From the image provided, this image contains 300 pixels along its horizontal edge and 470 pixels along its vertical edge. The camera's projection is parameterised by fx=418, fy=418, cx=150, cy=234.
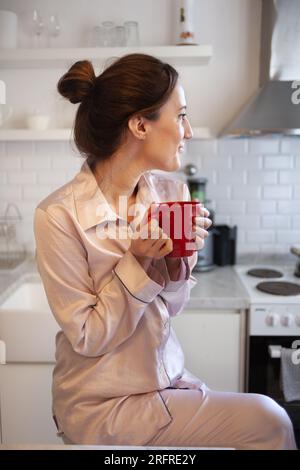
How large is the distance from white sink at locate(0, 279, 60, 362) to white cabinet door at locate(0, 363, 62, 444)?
2cm

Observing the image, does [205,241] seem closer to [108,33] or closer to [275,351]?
[275,351]

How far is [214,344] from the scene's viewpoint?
92cm

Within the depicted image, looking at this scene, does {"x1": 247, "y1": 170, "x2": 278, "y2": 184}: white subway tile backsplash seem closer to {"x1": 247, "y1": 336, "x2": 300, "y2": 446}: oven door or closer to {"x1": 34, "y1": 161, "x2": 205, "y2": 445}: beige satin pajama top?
{"x1": 247, "y1": 336, "x2": 300, "y2": 446}: oven door

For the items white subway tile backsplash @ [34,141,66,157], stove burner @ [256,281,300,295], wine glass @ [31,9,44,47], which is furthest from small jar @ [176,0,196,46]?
stove burner @ [256,281,300,295]

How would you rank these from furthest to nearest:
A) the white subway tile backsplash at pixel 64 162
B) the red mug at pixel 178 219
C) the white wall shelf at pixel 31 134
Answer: the white subway tile backsplash at pixel 64 162 < the white wall shelf at pixel 31 134 < the red mug at pixel 178 219

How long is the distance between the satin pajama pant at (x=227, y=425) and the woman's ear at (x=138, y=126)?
357 millimetres

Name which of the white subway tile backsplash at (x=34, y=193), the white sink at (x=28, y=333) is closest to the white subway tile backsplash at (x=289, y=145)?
the white subway tile backsplash at (x=34, y=193)

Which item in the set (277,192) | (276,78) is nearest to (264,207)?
(277,192)

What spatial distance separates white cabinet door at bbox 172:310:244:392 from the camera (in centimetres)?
91

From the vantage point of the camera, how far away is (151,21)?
0.70 metres

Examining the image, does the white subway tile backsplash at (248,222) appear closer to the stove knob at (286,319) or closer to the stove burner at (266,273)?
the stove burner at (266,273)

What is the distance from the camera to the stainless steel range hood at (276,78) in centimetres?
73

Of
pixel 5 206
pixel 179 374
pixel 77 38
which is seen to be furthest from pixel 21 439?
pixel 77 38
